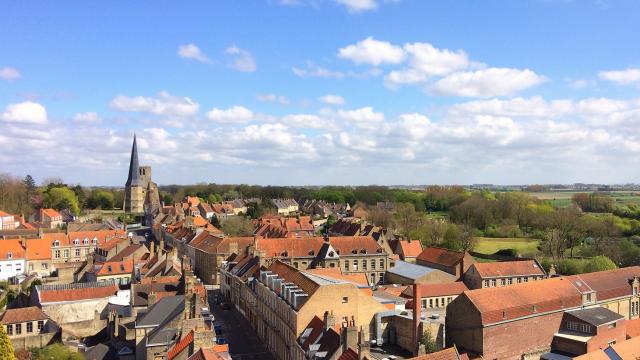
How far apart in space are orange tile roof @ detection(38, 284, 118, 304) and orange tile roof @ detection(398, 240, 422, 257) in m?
42.0

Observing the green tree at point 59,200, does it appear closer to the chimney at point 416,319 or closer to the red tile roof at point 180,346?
the red tile roof at point 180,346

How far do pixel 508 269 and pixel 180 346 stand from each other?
149 feet

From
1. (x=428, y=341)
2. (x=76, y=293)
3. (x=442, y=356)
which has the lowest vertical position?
(x=428, y=341)

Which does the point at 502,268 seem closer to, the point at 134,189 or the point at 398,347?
the point at 398,347

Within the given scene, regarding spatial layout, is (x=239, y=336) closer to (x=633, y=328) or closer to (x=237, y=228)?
(x=633, y=328)

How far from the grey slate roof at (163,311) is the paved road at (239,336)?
641 cm

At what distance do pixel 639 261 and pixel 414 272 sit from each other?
36.1 metres

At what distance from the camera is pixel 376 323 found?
125 ft

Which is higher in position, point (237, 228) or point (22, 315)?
point (237, 228)

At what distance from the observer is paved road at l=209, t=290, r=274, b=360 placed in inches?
1613

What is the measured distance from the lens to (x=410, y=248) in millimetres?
75500

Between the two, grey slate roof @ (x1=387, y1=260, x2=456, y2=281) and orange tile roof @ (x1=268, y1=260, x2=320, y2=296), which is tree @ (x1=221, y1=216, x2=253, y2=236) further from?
orange tile roof @ (x1=268, y1=260, x2=320, y2=296)

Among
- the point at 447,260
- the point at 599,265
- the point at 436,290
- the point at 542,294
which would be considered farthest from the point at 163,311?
the point at 599,265

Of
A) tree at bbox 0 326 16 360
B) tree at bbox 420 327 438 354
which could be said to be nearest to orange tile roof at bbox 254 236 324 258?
tree at bbox 420 327 438 354
